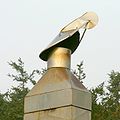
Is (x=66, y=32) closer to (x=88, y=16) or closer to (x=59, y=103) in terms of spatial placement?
(x=88, y=16)

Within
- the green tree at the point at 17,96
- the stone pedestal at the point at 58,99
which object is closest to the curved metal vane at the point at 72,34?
the stone pedestal at the point at 58,99

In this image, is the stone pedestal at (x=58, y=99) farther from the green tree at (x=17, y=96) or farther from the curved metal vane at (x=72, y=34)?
the green tree at (x=17, y=96)

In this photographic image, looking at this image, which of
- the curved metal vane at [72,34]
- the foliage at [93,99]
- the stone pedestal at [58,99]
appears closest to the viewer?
the stone pedestal at [58,99]

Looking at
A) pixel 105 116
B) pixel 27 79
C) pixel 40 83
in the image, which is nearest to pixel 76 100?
pixel 40 83

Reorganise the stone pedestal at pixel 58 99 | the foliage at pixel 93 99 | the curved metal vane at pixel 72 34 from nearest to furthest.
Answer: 1. the stone pedestal at pixel 58 99
2. the curved metal vane at pixel 72 34
3. the foliage at pixel 93 99

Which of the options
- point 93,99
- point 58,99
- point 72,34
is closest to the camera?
point 58,99

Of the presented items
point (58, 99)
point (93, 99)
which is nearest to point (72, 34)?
point (58, 99)

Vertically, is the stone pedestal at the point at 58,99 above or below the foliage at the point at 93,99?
below

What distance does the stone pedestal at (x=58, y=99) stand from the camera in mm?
6527

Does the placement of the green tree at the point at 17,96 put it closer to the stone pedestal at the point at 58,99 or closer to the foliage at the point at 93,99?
the foliage at the point at 93,99

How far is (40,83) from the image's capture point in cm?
698

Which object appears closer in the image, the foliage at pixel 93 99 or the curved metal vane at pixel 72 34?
the curved metal vane at pixel 72 34

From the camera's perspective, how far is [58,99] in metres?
6.64

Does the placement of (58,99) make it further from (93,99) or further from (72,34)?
(93,99)
